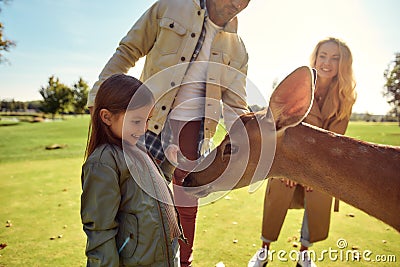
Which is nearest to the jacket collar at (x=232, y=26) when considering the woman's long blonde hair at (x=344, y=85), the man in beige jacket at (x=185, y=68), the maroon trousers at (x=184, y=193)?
the man in beige jacket at (x=185, y=68)

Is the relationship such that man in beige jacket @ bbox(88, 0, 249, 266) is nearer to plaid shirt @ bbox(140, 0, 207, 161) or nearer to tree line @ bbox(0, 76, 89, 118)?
plaid shirt @ bbox(140, 0, 207, 161)

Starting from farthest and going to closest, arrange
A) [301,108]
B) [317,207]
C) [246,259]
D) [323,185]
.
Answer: [317,207] < [246,259] < [323,185] < [301,108]

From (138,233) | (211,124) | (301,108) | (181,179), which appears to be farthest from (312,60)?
(138,233)

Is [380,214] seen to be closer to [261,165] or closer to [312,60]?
[261,165]

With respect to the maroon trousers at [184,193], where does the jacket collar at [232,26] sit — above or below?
above

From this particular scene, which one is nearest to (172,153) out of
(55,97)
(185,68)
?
(185,68)

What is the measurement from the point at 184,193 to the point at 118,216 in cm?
109

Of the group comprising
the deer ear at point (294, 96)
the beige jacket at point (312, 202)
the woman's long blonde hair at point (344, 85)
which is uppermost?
the woman's long blonde hair at point (344, 85)

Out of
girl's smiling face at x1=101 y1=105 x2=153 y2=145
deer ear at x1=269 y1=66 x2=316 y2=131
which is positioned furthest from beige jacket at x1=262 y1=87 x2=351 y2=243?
girl's smiling face at x1=101 y1=105 x2=153 y2=145

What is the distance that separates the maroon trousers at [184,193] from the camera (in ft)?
9.71

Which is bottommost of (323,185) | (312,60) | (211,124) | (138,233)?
(138,233)

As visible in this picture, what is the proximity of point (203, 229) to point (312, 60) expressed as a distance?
260 cm

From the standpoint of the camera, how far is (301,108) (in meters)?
2.32

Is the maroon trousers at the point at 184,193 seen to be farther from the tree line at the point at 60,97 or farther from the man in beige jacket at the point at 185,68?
the tree line at the point at 60,97
